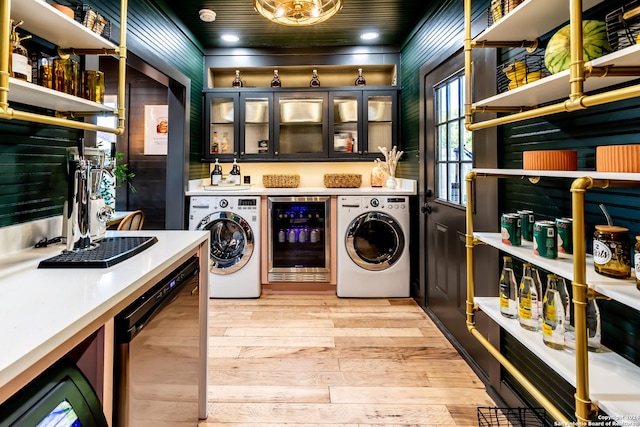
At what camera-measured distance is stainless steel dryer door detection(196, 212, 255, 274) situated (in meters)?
3.49

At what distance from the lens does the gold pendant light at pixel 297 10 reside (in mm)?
2285

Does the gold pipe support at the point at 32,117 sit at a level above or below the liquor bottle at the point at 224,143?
below

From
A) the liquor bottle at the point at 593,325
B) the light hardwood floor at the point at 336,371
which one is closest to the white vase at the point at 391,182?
the light hardwood floor at the point at 336,371

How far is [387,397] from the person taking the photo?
Answer: 6.30ft

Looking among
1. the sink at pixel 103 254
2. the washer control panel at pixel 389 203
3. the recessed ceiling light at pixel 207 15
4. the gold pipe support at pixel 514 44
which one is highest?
the recessed ceiling light at pixel 207 15

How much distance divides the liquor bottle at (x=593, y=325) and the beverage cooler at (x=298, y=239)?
2.53 m

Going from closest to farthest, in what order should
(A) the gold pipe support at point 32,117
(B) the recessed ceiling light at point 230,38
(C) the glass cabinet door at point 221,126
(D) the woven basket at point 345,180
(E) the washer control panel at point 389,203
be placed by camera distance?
(A) the gold pipe support at point 32,117 < (E) the washer control panel at point 389,203 < (B) the recessed ceiling light at point 230,38 < (D) the woven basket at point 345,180 < (C) the glass cabinet door at point 221,126

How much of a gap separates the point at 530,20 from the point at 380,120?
105 inches

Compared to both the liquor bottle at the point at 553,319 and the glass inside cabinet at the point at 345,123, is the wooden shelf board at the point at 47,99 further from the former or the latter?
the glass inside cabinet at the point at 345,123

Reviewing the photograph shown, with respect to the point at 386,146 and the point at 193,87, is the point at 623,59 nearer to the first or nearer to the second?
the point at 386,146

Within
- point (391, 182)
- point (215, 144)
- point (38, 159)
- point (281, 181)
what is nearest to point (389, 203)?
point (391, 182)

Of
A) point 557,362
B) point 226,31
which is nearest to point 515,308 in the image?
point 557,362

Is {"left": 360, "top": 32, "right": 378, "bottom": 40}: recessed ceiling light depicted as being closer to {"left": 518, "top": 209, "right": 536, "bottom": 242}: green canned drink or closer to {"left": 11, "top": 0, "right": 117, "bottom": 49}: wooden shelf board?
{"left": 11, "top": 0, "right": 117, "bottom": 49}: wooden shelf board

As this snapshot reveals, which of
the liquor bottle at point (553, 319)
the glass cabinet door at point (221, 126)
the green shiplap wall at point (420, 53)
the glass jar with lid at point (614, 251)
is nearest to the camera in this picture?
the glass jar with lid at point (614, 251)
